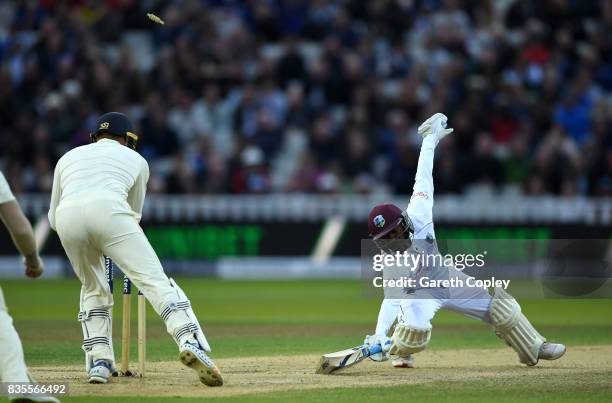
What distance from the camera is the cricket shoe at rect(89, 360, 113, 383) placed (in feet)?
29.1

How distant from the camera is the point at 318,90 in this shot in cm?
2483

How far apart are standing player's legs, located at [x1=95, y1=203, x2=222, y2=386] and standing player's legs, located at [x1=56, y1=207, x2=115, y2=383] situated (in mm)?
232

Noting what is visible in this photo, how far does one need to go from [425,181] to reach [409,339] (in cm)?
141

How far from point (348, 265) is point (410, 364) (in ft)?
40.9

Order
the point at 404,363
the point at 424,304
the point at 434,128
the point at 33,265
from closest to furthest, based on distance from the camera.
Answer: the point at 33,265 < the point at 424,304 < the point at 404,363 < the point at 434,128

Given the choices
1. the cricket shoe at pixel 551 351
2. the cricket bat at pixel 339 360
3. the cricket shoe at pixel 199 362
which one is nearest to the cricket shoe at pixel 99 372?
the cricket shoe at pixel 199 362

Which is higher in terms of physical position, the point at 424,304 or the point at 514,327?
the point at 424,304

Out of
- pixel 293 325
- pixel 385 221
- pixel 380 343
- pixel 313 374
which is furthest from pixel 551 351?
pixel 293 325

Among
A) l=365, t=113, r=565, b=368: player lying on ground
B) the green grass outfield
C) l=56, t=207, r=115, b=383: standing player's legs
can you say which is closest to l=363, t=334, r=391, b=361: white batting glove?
l=365, t=113, r=565, b=368: player lying on ground

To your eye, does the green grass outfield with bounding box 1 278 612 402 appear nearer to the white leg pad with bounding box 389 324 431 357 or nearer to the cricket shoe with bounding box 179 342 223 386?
the cricket shoe with bounding box 179 342 223 386

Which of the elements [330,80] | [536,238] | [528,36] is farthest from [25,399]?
[528,36]

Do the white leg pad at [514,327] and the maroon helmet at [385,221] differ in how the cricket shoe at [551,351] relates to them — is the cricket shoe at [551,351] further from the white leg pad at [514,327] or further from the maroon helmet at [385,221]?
the maroon helmet at [385,221]

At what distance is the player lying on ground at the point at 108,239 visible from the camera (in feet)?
27.9

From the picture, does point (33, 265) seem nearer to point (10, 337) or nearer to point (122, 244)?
point (10, 337)
